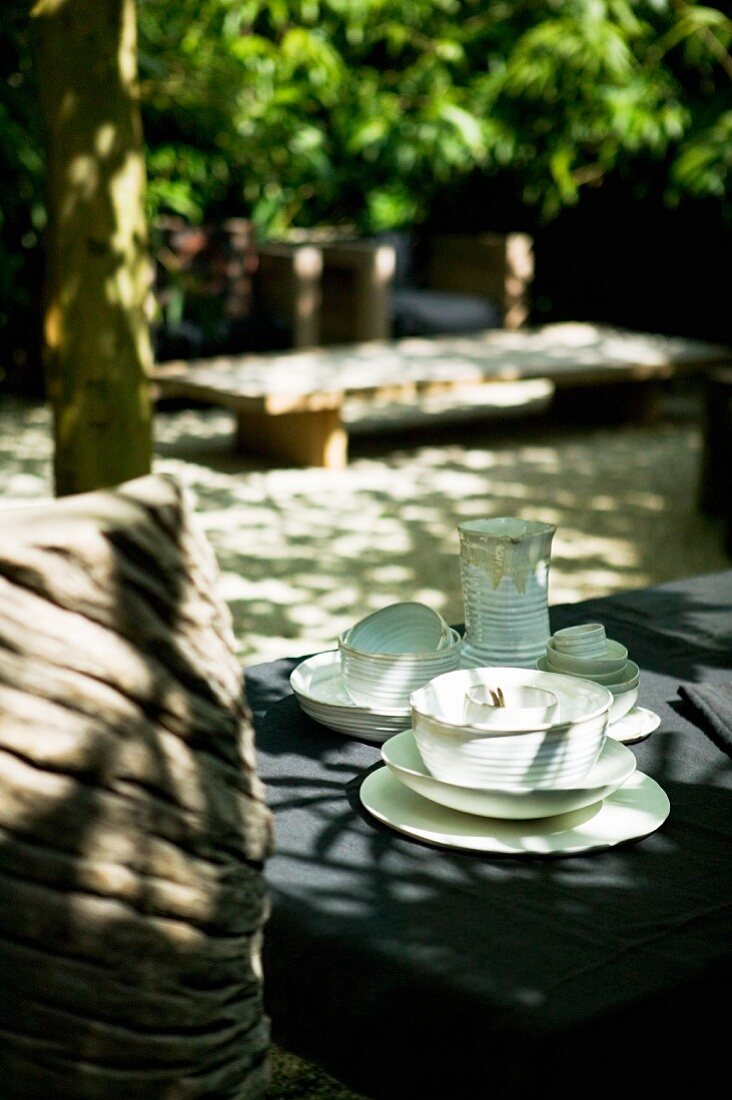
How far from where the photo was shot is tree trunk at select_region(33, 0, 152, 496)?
2.94 m

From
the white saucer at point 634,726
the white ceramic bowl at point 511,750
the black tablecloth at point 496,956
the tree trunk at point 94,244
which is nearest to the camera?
the black tablecloth at point 496,956

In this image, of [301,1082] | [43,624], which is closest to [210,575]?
[43,624]

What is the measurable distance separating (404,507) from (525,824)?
409 cm

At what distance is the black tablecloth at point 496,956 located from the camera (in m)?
1.15

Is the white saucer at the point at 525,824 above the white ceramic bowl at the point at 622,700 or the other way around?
the other way around

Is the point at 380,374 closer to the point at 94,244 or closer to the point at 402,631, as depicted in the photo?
the point at 94,244

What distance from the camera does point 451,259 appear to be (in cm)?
881

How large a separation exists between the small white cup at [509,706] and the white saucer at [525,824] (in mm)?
100

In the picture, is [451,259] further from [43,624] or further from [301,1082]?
[43,624]

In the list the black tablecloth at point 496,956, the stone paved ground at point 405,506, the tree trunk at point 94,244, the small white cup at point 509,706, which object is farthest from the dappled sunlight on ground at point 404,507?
the black tablecloth at point 496,956

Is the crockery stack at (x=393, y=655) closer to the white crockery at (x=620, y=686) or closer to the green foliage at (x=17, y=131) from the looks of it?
the white crockery at (x=620, y=686)

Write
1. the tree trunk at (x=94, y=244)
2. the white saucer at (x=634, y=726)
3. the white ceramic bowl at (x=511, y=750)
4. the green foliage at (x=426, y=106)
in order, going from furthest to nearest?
the green foliage at (x=426, y=106), the tree trunk at (x=94, y=244), the white saucer at (x=634, y=726), the white ceramic bowl at (x=511, y=750)

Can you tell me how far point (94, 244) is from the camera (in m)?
3.05

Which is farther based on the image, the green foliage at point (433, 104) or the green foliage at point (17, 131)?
the green foliage at point (433, 104)
